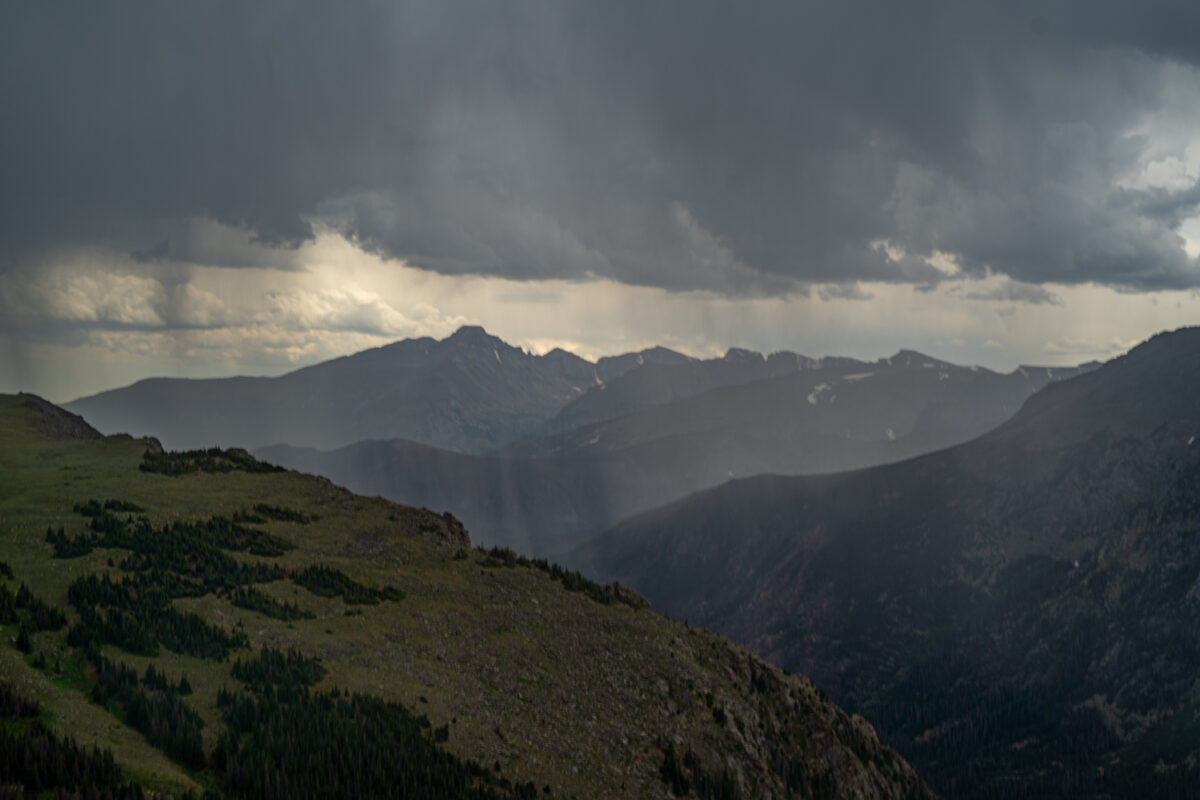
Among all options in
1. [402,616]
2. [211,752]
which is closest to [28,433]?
[402,616]

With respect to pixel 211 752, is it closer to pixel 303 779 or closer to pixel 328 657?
pixel 303 779

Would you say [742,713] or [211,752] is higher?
[211,752]

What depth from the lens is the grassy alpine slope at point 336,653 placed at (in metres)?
63.9

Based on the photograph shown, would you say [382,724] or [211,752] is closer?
[211,752]

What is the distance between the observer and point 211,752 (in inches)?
2383

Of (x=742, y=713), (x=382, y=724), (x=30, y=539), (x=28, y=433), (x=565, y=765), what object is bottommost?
(x=742, y=713)

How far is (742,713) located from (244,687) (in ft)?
267

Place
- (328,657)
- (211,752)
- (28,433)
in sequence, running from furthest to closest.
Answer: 1. (28,433)
2. (328,657)
3. (211,752)

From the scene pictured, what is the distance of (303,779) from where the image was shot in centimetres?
6131

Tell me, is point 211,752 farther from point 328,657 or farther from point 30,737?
point 328,657

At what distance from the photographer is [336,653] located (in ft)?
281

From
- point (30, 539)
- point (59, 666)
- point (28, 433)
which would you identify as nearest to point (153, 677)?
point (59, 666)

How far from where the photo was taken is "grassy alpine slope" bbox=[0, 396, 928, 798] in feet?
210

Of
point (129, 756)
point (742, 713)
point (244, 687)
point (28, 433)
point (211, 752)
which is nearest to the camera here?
point (129, 756)
